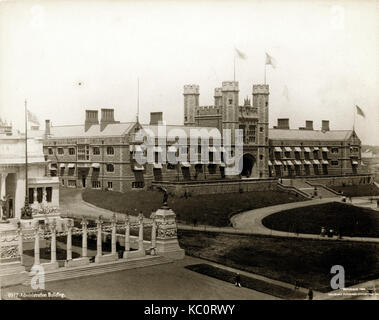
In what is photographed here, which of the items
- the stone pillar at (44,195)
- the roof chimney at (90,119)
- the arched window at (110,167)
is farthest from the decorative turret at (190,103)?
the stone pillar at (44,195)

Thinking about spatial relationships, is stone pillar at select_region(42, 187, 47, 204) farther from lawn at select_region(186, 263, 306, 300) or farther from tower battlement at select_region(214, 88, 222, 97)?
tower battlement at select_region(214, 88, 222, 97)

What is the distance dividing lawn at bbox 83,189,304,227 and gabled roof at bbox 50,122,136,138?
7335mm

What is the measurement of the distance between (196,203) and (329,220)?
41.9 feet

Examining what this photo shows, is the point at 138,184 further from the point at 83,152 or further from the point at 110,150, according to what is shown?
the point at 83,152

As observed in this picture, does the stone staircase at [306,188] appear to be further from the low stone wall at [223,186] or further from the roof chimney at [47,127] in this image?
the roof chimney at [47,127]

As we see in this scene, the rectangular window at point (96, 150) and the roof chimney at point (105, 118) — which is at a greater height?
the roof chimney at point (105, 118)

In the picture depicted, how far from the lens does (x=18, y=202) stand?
153 ft

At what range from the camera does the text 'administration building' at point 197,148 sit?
2539 inches

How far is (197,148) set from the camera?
2746 inches

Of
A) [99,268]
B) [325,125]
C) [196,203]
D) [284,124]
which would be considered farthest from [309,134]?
[99,268]

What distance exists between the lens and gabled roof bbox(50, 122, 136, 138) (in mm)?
64938

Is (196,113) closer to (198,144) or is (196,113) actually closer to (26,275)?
(198,144)
